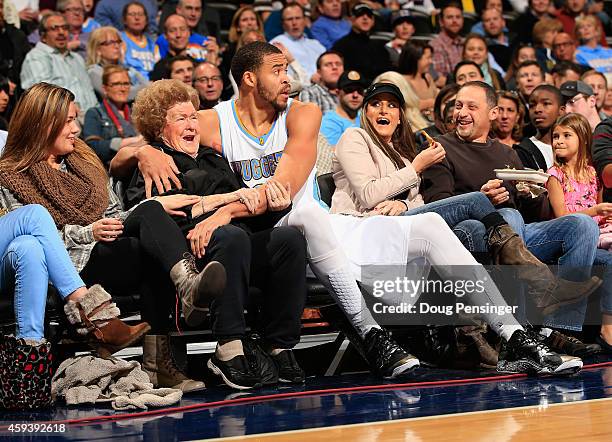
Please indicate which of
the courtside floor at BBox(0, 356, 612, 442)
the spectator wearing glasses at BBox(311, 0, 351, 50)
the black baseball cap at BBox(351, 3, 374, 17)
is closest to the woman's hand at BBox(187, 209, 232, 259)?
the courtside floor at BBox(0, 356, 612, 442)

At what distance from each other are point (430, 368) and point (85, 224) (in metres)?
1.74

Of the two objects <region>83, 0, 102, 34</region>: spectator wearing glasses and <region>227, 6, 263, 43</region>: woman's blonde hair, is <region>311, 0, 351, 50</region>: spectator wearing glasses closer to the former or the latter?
<region>227, 6, 263, 43</region>: woman's blonde hair

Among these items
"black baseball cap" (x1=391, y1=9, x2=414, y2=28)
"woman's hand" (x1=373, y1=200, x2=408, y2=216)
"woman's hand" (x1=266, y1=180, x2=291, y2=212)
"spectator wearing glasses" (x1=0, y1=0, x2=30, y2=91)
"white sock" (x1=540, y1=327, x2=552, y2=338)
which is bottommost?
"white sock" (x1=540, y1=327, x2=552, y2=338)

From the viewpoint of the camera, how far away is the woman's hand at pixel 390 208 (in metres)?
5.24

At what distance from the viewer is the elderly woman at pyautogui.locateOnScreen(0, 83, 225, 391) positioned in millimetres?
4352

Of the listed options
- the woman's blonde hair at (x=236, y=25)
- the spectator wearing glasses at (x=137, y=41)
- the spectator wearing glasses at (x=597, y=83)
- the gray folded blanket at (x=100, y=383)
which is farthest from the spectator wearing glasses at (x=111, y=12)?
the gray folded blanket at (x=100, y=383)

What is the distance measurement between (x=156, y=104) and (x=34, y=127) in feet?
1.82

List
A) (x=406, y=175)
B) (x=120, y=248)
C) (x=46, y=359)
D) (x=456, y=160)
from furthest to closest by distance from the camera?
(x=456, y=160) → (x=406, y=175) → (x=120, y=248) → (x=46, y=359)

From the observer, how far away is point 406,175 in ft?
17.3

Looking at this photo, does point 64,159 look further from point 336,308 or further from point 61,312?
point 336,308

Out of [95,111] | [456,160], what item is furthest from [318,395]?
[95,111]

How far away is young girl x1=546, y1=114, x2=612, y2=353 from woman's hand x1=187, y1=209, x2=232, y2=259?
2097 millimetres

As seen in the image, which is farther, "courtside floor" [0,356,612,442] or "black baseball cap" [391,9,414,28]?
"black baseball cap" [391,9,414,28]

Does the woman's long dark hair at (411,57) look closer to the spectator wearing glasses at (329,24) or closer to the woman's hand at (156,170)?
the spectator wearing glasses at (329,24)
